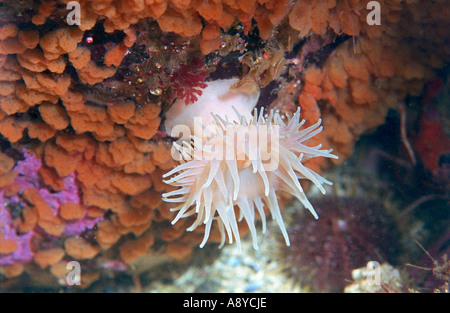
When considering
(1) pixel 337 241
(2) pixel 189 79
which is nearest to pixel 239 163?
(2) pixel 189 79

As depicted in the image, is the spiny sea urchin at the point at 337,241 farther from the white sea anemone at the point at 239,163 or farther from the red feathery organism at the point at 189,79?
the red feathery organism at the point at 189,79

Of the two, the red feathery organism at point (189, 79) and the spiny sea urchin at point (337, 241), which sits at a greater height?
the red feathery organism at point (189, 79)

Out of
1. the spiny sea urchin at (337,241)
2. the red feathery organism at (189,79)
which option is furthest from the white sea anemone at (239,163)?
the spiny sea urchin at (337,241)

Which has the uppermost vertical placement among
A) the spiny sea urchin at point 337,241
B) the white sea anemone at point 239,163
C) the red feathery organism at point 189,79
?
the red feathery organism at point 189,79

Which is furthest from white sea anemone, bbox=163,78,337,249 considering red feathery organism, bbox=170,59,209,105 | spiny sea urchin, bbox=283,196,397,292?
spiny sea urchin, bbox=283,196,397,292

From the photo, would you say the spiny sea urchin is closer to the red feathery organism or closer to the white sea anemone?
→ the white sea anemone

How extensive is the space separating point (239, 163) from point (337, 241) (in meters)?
1.91

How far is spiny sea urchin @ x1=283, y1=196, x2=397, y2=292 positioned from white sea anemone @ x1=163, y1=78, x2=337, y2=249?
1.47 metres

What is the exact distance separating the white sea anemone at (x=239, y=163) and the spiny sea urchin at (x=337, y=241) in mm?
1473

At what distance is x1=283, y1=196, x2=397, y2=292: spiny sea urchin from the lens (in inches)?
141

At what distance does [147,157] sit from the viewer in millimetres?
2760

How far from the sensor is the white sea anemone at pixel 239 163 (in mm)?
2137

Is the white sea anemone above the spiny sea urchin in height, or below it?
above

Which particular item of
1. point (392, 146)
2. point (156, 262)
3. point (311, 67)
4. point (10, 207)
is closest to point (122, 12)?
point (311, 67)
